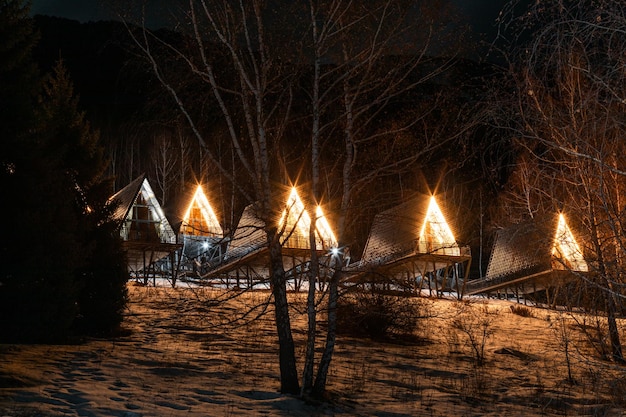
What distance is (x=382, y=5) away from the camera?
40.6 ft

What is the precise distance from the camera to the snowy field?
11.1 metres

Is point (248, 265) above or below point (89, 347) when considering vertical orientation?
above

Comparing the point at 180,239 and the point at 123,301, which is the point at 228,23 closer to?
the point at 123,301

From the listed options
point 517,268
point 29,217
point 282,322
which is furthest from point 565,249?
point 29,217

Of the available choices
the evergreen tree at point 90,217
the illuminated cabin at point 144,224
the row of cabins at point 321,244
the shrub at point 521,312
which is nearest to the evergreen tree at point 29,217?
the evergreen tree at point 90,217

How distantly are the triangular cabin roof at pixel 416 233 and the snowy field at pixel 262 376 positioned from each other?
997cm

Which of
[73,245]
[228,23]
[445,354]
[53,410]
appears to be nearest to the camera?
[53,410]

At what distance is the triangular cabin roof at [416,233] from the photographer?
30609 mm

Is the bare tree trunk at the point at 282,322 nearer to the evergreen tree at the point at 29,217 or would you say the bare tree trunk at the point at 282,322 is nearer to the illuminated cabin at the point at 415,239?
the evergreen tree at the point at 29,217

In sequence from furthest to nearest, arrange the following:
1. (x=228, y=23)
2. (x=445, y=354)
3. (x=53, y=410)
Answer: (x=445, y=354) → (x=228, y=23) → (x=53, y=410)

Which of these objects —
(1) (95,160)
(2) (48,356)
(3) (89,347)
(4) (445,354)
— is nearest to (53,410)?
(2) (48,356)

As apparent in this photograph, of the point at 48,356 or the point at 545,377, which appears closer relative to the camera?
the point at 48,356

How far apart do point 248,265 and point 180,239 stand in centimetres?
375

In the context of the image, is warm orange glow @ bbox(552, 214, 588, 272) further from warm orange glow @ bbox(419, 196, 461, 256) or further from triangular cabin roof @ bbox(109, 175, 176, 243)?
triangular cabin roof @ bbox(109, 175, 176, 243)
